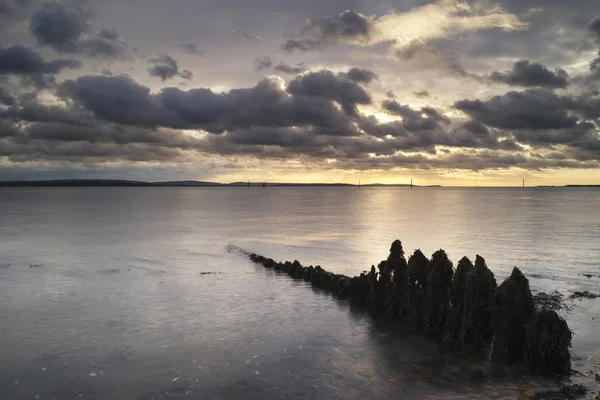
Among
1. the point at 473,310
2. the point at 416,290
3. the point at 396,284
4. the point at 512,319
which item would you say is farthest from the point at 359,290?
the point at 512,319

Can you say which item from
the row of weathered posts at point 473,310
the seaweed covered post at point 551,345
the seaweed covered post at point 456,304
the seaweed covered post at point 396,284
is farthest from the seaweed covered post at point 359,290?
the seaweed covered post at point 551,345

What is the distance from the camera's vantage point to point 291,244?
5784cm

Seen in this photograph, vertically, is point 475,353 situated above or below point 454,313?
below

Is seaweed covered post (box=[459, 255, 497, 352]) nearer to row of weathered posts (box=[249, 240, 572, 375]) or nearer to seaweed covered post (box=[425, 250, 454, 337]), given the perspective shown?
row of weathered posts (box=[249, 240, 572, 375])

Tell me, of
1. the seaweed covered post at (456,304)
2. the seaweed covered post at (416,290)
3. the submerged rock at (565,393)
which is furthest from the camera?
the seaweed covered post at (416,290)

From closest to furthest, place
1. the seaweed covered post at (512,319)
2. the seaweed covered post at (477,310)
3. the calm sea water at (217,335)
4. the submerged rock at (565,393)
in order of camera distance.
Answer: the submerged rock at (565,393) < the calm sea water at (217,335) < the seaweed covered post at (512,319) < the seaweed covered post at (477,310)

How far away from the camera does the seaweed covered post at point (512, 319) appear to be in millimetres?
17562

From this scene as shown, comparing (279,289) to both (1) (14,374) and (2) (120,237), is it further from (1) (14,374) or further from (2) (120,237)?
(2) (120,237)

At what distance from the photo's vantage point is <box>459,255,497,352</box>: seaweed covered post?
63.4 ft

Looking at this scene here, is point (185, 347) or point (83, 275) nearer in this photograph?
point (185, 347)

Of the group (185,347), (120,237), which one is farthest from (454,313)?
(120,237)

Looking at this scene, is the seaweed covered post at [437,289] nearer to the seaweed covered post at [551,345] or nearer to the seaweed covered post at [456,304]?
the seaweed covered post at [456,304]

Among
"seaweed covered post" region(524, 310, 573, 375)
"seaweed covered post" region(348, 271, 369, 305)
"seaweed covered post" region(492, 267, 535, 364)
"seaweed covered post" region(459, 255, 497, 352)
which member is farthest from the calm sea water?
"seaweed covered post" region(459, 255, 497, 352)

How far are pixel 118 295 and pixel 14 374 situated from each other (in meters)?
12.8
